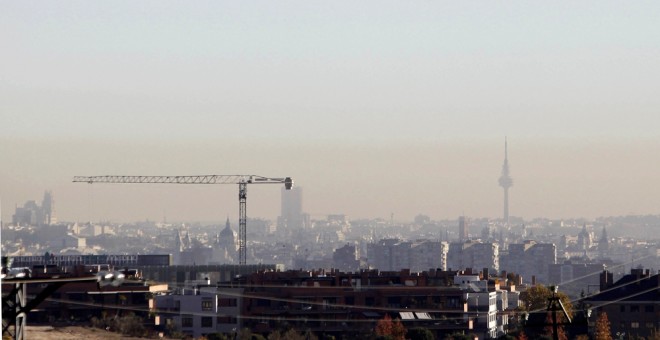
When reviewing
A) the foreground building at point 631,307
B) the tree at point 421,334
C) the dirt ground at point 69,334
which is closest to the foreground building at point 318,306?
the tree at point 421,334

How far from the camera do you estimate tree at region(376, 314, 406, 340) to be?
122 m

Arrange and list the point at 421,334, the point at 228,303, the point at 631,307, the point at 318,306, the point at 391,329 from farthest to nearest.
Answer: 1. the point at 631,307
2. the point at 228,303
3. the point at 318,306
4. the point at 391,329
5. the point at 421,334

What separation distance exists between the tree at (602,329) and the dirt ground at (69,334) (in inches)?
1352

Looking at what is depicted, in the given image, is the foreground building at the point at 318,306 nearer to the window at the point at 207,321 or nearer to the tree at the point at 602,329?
the window at the point at 207,321

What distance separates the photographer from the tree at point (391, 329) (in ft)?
399

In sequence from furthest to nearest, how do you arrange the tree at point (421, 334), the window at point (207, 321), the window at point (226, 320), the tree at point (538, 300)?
the tree at point (538, 300)
the window at point (207, 321)
the window at point (226, 320)
the tree at point (421, 334)

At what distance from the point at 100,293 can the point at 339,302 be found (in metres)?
19.4

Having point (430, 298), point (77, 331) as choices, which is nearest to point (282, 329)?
point (430, 298)

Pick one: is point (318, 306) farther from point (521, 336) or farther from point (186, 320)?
point (521, 336)

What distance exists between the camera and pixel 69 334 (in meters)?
100

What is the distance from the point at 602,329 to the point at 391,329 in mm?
15200

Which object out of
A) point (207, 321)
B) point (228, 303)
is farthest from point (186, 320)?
point (228, 303)

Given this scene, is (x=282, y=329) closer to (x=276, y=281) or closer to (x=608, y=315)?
(x=276, y=281)

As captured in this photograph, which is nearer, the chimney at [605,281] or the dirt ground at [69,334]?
the dirt ground at [69,334]
